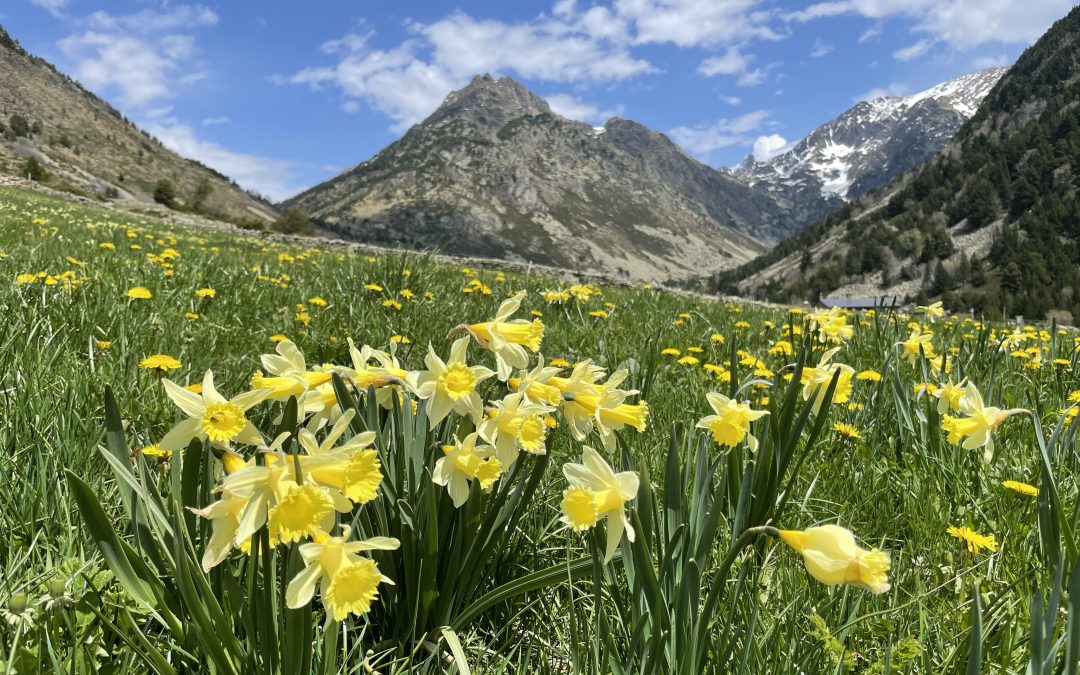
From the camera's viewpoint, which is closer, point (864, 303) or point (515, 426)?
point (515, 426)

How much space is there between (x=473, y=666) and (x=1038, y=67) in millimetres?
157632

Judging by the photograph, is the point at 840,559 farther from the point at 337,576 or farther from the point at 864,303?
the point at 864,303

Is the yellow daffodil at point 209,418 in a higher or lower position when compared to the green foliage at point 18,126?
lower

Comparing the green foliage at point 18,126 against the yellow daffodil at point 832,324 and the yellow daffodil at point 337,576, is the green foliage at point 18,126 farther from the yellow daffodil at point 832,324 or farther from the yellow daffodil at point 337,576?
the yellow daffodil at point 337,576

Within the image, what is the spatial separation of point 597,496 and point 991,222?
12358 centimetres

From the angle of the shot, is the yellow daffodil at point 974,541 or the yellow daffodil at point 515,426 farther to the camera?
the yellow daffodil at point 974,541

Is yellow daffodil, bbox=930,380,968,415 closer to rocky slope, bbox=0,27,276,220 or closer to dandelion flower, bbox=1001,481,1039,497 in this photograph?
dandelion flower, bbox=1001,481,1039,497

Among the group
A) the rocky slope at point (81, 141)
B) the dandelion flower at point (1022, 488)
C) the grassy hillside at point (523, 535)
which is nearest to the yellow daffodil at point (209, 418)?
the grassy hillside at point (523, 535)

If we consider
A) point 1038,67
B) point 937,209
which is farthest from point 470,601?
point 1038,67

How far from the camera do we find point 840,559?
100 centimetres

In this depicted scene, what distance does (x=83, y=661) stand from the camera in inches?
44.0

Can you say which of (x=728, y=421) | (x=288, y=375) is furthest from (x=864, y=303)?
(x=288, y=375)

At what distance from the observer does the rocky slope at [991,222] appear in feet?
276

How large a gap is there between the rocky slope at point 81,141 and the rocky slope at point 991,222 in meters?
105
